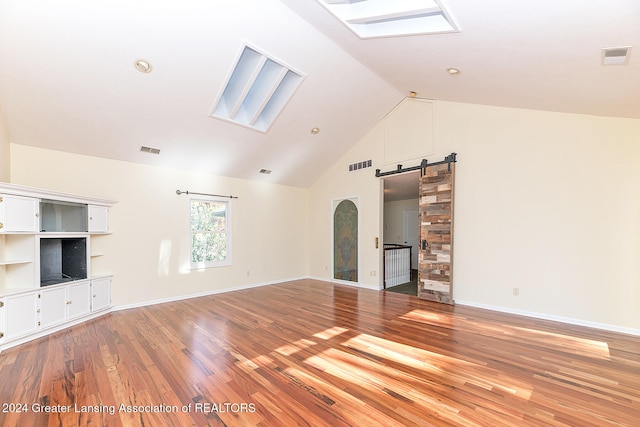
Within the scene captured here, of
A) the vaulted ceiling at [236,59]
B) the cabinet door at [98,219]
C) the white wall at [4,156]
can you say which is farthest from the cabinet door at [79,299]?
the vaulted ceiling at [236,59]

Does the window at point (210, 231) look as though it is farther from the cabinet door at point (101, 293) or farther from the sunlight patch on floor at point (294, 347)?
the sunlight patch on floor at point (294, 347)

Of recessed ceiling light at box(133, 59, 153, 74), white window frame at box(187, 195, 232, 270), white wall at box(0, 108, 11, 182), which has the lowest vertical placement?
white window frame at box(187, 195, 232, 270)

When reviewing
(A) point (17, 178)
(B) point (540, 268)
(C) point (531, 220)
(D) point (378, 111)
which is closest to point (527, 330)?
(B) point (540, 268)

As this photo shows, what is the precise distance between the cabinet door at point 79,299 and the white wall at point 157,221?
47 centimetres

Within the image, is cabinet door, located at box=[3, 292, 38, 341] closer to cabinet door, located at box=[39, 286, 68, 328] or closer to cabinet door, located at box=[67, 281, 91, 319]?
cabinet door, located at box=[39, 286, 68, 328]

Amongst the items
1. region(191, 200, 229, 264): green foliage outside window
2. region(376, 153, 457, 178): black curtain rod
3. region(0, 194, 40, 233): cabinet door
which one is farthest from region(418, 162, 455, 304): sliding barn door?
region(0, 194, 40, 233): cabinet door

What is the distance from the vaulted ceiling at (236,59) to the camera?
250cm

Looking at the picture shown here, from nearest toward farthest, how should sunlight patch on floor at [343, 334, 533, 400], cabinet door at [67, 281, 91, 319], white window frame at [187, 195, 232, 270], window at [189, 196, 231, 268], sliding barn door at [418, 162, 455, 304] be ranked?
sunlight patch on floor at [343, 334, 533, 400] → cabinet door at [67, 281, 91, 319] → sliding barn door at [418, 162, 455, 304] → white window frame at [187, 195, 232, 270] → window at [189, 196, 231, 268]

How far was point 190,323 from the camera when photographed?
394 cm

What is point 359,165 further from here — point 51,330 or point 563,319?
point 51,330

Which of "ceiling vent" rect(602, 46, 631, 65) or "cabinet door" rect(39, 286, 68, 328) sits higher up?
"ceiling vent" rect(602, 46, 631, 65)

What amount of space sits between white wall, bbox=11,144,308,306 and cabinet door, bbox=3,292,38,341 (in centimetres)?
118

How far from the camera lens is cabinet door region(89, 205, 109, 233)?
427 centimetres

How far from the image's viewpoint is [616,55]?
8.21 ft
